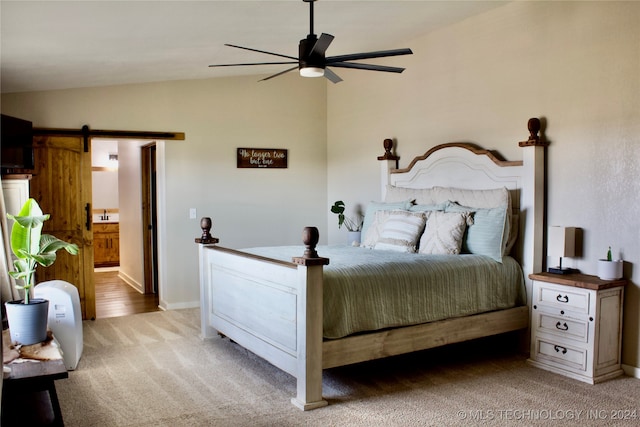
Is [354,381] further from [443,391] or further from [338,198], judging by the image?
[338,198]

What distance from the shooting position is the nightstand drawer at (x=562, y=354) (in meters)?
3.44

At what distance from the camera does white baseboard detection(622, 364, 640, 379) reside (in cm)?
348

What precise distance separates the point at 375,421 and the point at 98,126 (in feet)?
13.1

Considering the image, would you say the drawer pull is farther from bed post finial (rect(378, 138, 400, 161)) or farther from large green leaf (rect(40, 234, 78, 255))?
large green leaf (rect(40, 234, 78, 255))

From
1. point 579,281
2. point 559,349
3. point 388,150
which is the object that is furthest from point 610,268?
point 388,150

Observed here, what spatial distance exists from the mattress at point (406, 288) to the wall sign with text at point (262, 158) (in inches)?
80.1

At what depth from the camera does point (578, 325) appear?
136 inches

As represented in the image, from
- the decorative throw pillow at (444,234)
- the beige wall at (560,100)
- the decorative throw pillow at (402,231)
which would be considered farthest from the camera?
the decorative throw pillow at (402,231)

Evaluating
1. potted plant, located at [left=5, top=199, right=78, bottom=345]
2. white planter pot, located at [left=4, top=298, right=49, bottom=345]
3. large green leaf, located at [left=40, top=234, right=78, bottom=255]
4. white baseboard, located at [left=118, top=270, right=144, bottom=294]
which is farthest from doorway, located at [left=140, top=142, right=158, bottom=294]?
→ white planter pot, located at [left=4, top=298, right=49, bottom=345]

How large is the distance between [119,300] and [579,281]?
493cm

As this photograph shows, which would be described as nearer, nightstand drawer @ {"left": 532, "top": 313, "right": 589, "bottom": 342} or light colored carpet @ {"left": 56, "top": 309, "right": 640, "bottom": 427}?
light colored carpet @ {"left": 56, "top": 309, "right": 640, "bottom": 427}

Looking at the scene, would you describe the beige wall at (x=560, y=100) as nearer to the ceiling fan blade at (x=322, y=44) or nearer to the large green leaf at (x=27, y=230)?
the ceiling fan blade at (x=322, y=44)

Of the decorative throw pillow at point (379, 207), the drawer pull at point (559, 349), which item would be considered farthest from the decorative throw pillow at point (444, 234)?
the drawer pull at point (559, 349)

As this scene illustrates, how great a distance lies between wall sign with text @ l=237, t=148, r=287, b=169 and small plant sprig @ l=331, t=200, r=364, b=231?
0.84m
